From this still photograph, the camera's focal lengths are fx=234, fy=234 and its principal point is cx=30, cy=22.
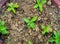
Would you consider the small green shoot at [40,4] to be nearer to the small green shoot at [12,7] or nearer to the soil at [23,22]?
the soil at [23,22]

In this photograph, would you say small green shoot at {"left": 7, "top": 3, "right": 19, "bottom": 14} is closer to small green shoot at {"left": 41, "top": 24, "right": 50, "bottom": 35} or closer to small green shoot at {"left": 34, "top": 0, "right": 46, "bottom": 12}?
small green shoot at {"left": 34, "top": 0, "right": 46, "bottom": 12}

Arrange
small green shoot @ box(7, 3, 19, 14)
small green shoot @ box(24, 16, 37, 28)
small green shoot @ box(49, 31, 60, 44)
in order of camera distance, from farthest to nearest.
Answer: small green shoot @ box(7, 3, 19, 14) → small green shoot @ box(24, 16, 37, 28) → small green shoot @ box(49, 31, 60, 44)

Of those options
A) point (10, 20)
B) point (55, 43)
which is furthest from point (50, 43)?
point (10, 20)

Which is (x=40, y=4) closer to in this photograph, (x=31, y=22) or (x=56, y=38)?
(x=31, y=22)

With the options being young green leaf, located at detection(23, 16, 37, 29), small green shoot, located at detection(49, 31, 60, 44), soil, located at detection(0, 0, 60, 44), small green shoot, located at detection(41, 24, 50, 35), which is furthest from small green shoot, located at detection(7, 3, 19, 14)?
small green shoot, located at detection(49, 31, 60, 44)

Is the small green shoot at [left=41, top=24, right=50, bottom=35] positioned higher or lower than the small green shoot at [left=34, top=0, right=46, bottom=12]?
lower

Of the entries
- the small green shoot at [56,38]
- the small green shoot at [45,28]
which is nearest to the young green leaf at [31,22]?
the small green shoot at [45,28]

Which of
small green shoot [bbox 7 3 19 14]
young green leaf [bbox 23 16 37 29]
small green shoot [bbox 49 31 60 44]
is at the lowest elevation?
small green shoot [bbox 49 31 60 44]

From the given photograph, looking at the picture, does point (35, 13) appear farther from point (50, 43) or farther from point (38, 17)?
point (50, 43)
